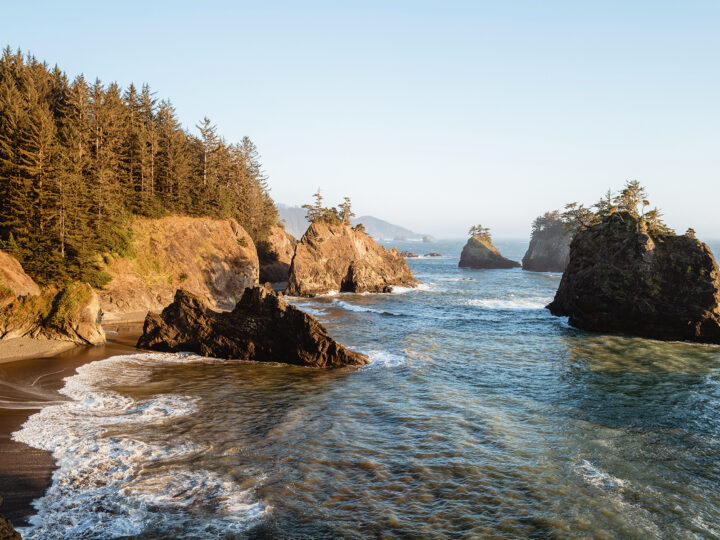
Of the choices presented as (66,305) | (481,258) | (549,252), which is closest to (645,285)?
(66,305)

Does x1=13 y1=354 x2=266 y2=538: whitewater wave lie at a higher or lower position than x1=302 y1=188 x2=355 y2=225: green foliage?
lower

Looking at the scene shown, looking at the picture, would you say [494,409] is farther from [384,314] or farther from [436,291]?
[436,291]

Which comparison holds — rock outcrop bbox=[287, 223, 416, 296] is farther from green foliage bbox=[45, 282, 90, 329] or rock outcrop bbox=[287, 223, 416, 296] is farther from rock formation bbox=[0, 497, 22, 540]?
rock formation bbox=[0, 497, 22, 540]

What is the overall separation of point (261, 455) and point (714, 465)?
55.5 feet

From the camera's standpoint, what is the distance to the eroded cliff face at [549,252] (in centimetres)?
12019

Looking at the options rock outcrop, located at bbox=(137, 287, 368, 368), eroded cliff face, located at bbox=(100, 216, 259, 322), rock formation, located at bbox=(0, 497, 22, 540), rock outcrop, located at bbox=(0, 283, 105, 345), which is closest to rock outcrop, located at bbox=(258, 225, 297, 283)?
eroded cliff face, located at bbox=(100, 216, 259, 322)

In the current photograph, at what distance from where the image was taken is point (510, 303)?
60.8 m

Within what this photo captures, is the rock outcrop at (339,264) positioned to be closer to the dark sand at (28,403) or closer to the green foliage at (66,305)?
the dark sand at (28,403)

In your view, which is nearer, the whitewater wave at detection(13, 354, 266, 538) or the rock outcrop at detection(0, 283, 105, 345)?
the whitewater wave at detection(13, 354, 266, 538)

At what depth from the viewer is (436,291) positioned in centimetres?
7369

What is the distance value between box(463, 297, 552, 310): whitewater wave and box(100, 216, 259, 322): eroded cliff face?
31187 mm

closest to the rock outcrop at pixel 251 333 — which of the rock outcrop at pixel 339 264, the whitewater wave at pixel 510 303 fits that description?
the whitewater wave at pixel 510 303

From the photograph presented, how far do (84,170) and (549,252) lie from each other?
112899 mm

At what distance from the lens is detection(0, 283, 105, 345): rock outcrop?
28766 mm
